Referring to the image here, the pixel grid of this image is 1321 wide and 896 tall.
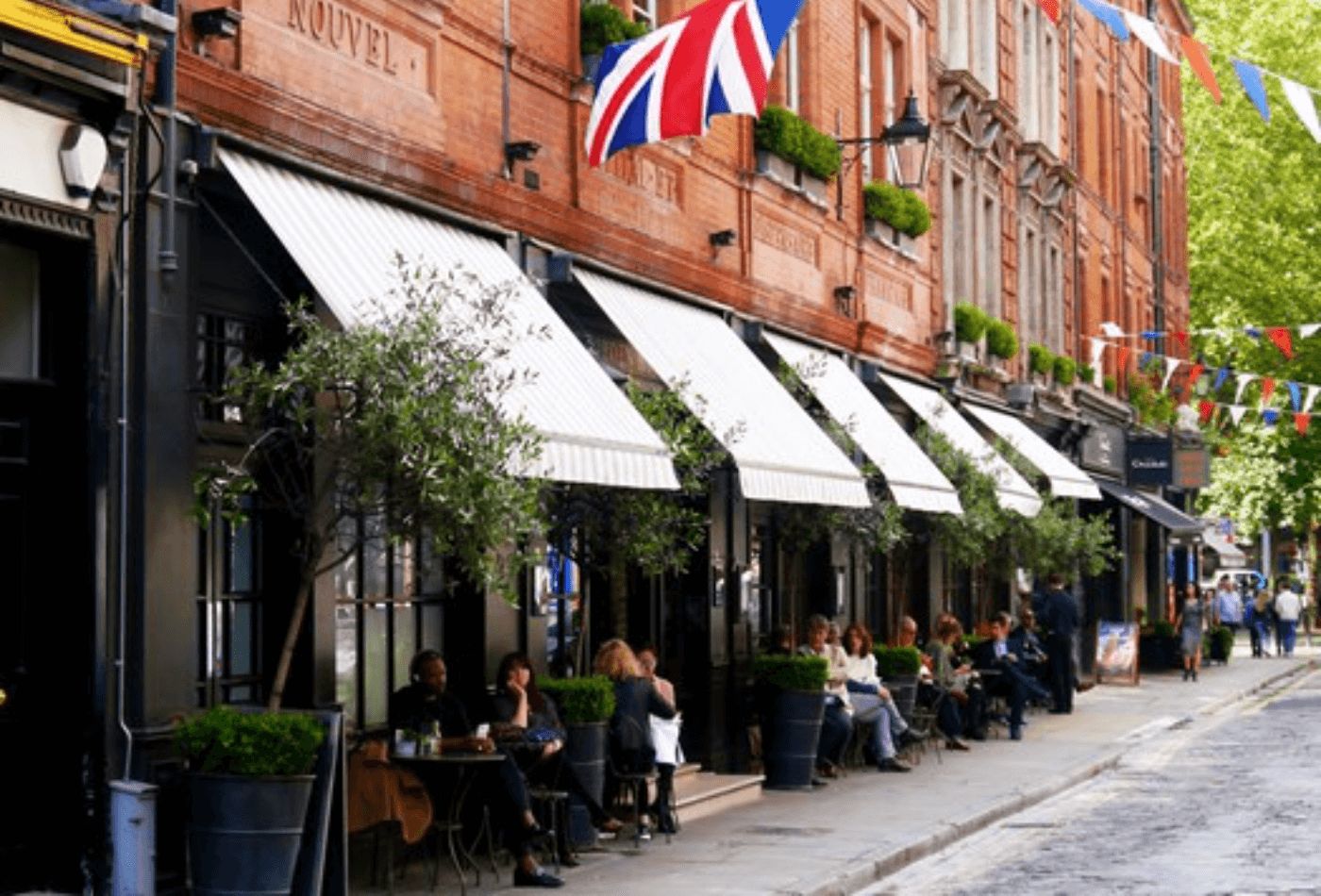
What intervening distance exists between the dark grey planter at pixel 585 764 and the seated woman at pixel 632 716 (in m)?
0.55

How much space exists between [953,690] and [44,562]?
47.3 ft

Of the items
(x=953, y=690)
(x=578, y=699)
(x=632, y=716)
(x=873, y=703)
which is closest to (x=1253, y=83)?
(x=632, y=716)

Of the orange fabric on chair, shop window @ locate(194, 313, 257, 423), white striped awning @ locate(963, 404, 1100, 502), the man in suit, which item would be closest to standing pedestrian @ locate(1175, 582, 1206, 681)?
white striped awning @ locate(963, 404, 1100, 502)

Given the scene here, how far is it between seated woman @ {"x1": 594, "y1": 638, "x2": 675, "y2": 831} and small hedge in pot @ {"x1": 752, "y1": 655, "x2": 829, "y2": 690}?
334cm

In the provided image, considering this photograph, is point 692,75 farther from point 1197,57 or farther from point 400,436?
point 400,436

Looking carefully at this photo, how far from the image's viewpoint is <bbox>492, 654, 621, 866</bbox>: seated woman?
1384cm

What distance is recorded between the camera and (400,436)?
1111cm

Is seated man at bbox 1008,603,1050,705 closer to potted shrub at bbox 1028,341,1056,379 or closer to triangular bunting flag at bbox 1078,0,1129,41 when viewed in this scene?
potted shrub at bbox 1028,341,1056,379

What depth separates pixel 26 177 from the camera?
10648 millimetres

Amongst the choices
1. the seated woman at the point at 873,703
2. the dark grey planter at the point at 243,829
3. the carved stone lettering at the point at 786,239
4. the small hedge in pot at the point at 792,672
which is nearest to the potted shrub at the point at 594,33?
the carved stone lettering at the point at 786,239

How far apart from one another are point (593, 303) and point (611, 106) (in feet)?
6.64

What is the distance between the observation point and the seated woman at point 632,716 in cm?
1557

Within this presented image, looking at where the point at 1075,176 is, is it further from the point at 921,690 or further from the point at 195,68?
the point at 195,68

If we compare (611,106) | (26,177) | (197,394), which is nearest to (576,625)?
(611,106)
